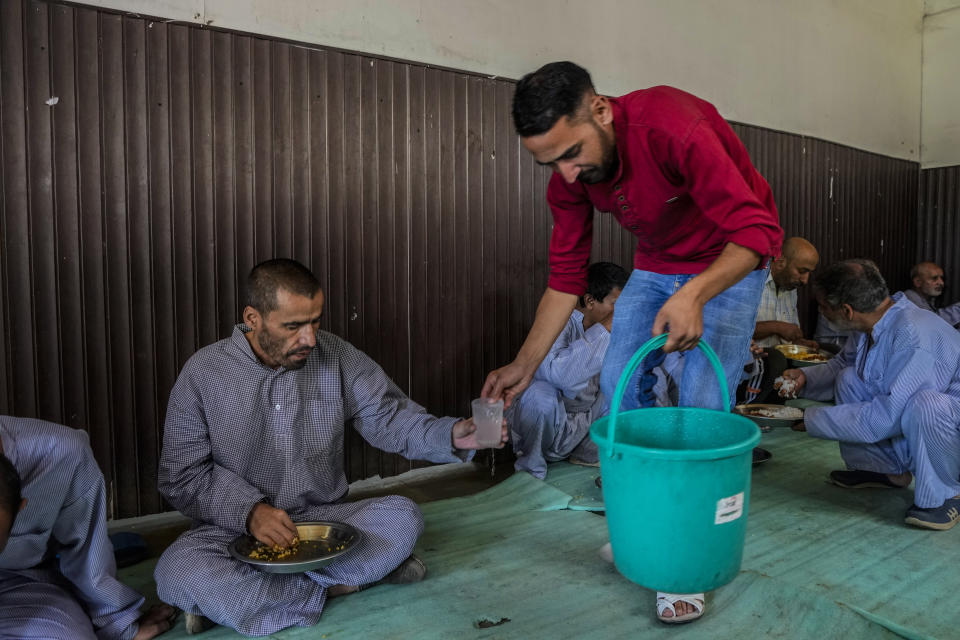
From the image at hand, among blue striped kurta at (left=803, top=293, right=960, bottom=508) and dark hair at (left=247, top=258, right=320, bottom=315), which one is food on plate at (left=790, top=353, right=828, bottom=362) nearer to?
blue striped kurta at (left=803, top=293, right=960, bottom=508)

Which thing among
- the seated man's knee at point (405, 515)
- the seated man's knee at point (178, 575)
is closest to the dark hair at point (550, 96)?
the seated man's knee at point (405, 515)

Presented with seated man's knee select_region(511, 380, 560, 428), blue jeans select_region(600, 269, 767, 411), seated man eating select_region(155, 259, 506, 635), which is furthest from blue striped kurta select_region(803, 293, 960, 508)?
seated man eating select_region(155, 259, 506, 635)

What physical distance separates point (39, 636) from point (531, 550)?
1.45 m

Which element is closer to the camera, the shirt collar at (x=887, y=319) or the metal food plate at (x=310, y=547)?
the metal food plate at (x=310, y=547)

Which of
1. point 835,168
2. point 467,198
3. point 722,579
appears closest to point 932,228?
point 835,168

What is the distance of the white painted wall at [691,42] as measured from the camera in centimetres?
300

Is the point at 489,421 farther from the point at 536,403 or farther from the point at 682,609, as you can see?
the point at 536,403

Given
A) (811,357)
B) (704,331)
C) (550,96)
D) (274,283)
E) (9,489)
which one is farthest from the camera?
(811,357)

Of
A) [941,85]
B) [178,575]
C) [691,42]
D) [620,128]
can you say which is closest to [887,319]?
[620,128]

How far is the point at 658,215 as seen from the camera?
1899 millimetres

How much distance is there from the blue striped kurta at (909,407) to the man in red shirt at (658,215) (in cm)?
88

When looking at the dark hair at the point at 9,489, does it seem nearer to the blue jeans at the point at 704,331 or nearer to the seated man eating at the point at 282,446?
the seated man eating at the point at 282,446

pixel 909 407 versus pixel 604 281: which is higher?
pixel 604 281

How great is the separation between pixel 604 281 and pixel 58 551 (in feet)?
7.87
